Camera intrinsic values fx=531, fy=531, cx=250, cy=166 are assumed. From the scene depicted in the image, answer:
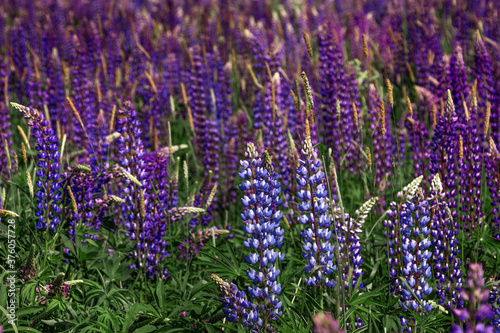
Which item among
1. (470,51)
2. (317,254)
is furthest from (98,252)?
(470,51)

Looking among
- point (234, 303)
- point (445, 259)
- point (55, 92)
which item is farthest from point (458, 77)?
point (55, 92)

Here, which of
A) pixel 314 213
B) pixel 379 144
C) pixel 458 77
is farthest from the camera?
pixel 379 144

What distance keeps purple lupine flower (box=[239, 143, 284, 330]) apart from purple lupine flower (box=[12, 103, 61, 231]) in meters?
1.56

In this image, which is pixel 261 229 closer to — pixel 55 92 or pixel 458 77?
pixel 458 77

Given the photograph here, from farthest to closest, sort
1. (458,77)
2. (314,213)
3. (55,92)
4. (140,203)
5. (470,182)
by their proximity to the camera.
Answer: (55,92)
(458,77)
(470,182)
(140,203)
(314,213)

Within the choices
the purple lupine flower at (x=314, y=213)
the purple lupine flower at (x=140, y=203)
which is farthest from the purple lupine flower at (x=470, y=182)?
the purple lupine flower at (x=140, y=203)

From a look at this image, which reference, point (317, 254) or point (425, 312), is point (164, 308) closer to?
point (317, 254)

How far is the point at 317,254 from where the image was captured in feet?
9.52

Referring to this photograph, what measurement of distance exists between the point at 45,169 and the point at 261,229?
1.77 metres

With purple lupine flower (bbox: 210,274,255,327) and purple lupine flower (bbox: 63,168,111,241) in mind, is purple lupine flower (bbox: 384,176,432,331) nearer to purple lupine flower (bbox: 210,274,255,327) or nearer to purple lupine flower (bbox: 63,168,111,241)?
purple lupine flower (bbox: 210,274,255,327)

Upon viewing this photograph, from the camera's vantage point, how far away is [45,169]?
12.0 feet

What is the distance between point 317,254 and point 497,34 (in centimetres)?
631

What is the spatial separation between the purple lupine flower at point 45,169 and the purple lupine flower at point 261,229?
1.56m

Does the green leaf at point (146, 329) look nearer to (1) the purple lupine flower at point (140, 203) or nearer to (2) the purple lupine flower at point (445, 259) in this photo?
(1) the purple lupine flower at point (140, 203)
